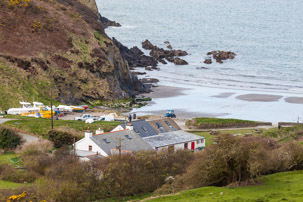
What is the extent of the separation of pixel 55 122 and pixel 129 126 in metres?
15.6

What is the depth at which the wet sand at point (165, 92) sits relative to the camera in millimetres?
109475

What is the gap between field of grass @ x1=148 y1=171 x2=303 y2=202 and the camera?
42750 millimetres

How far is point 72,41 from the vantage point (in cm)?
10975

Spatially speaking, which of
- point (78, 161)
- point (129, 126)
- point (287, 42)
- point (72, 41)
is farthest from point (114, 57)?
point (287, 42)

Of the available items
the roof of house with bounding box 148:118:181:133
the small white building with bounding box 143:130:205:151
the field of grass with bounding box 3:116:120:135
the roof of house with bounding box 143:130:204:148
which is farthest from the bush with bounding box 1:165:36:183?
the roof of house with bounding box 148:118:181:133

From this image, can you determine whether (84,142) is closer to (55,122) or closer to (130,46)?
(55,122)

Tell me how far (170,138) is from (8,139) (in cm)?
1736

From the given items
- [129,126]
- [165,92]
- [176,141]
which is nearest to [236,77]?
[165,92]

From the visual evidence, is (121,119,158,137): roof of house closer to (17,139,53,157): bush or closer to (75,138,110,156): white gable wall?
(75,138,110,156): white gable wall

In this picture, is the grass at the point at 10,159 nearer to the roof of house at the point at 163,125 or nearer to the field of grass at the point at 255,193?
the roof of house at the point at 163,125

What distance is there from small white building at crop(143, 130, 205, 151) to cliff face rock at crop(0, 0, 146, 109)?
29493mm

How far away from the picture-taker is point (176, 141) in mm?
68625

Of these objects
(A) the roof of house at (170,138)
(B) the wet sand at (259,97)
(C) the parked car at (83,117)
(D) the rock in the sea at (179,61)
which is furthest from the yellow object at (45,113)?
(D) the rock in the sea at (179,61)

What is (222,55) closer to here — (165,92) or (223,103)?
(165,92)
